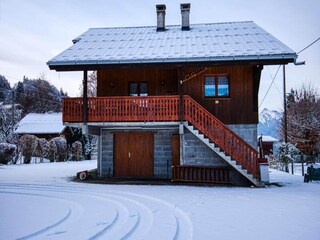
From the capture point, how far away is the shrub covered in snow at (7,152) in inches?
944

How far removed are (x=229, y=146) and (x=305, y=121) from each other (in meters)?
22.5

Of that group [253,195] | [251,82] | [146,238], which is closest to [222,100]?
[251,82]

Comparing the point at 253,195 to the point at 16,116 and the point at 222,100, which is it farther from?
the point at 16,116

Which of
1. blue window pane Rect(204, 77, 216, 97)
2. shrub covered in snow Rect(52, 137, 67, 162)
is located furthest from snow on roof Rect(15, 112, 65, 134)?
blue window pane Rect(204, 77, 216, 97)

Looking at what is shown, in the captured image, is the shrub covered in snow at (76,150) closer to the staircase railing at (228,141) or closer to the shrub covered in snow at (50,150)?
the shrub covered in snow at (50,150)

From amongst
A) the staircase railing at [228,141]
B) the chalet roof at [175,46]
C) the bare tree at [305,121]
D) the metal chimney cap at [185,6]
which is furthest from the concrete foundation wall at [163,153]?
the bare tree at [305,121]

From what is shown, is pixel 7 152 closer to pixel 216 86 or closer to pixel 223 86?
pixel 216 86

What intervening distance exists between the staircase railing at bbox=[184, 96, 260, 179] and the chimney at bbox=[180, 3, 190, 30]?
7.70 m

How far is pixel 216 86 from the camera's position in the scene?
50.6ft

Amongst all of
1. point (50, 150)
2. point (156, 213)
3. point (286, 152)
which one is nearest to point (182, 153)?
point (156, 213)

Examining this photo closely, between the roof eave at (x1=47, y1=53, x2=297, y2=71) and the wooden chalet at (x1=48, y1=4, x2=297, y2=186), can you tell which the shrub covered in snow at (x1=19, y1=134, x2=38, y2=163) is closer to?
the wooden chalet at (x1=48, y1=4, x2=297, y2=186)

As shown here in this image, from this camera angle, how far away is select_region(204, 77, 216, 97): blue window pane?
15.4 m

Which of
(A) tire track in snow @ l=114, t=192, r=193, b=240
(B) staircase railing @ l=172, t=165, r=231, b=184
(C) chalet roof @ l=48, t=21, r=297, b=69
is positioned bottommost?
(A) tire track in snow @ l=114, t=192, r=193, b=240

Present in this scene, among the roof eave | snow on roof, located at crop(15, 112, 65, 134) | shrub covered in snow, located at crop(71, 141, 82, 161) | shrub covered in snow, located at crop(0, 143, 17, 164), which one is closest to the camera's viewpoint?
the roof eave
